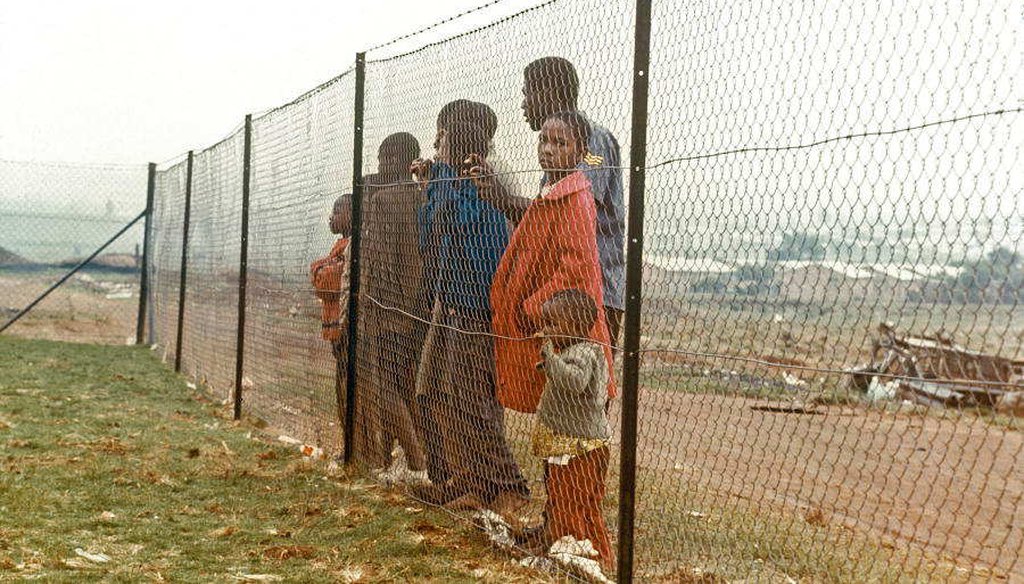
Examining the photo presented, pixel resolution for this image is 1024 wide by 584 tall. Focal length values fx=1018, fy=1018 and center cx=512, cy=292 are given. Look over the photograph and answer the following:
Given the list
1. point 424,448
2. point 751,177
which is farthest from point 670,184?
point 424,448

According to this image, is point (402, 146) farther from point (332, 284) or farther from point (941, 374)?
point (941, 374)

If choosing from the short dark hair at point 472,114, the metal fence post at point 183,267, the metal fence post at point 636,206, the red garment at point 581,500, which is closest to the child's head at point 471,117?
the short dark hair at point 472,114

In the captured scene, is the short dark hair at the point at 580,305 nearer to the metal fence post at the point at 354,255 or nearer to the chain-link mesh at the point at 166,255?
the metal fence post at the point at 354,255

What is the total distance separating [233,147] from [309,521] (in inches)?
194

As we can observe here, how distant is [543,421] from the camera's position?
4016 mm

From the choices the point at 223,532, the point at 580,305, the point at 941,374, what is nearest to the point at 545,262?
the point at 580,305

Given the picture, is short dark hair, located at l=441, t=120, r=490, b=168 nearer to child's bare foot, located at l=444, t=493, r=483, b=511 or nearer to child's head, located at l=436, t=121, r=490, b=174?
child's head, located at l=436, t=121, r=490, b=174

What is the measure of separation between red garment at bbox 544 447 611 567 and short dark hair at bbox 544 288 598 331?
0.52 meters

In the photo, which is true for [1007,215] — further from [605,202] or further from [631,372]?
[605,202]

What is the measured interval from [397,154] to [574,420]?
227cm

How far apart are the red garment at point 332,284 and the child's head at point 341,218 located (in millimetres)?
68

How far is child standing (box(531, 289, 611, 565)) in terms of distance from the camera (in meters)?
3.91

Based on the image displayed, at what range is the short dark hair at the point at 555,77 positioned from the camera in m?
4.10

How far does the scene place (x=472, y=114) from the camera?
15.6 ft
